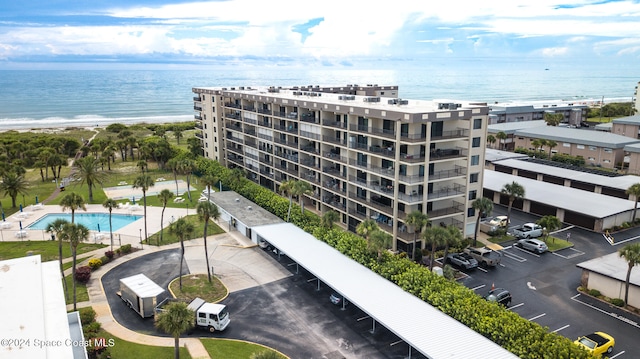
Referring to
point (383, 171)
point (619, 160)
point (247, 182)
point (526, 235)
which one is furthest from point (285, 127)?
point (619, 160)

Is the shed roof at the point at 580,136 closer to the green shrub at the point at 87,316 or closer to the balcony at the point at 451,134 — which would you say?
the balcony at the point at 451,134

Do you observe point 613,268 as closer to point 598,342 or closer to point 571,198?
point 598,342

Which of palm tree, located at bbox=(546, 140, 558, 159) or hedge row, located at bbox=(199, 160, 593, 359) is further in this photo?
palm tree, located at bbox=(546, 140, 558, 159)

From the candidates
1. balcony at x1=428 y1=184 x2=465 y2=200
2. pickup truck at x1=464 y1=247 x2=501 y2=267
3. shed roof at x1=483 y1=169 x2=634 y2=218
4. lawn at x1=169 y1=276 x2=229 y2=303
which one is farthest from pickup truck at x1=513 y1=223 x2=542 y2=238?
lawn at x1=169 y1=276 x2=229 y2=303

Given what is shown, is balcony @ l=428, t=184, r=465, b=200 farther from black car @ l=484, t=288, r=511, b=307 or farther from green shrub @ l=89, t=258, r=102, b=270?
green shrub @ l=89, t=258, r=102, b=270

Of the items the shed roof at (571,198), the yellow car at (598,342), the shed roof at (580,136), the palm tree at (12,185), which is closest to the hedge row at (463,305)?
the yellow car at (598,342)

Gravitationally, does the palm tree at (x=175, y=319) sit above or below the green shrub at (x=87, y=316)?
above

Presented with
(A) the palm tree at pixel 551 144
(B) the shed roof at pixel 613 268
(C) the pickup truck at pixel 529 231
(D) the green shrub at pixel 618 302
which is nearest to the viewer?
(D) the green shrub at pixel 618 302
